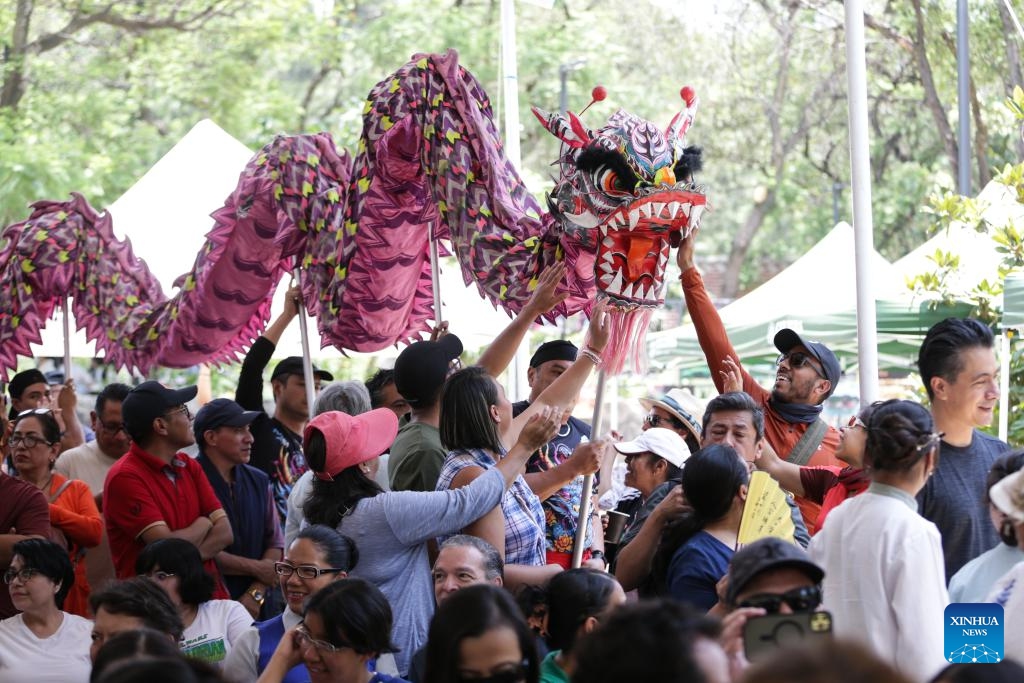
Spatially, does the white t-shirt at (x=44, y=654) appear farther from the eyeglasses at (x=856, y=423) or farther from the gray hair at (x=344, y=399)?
the eyeglasses at (x=856, y=423)

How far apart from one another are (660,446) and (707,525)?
32.9 inches

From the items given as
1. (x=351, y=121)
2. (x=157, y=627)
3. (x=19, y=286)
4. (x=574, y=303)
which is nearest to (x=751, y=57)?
(x=351, y=121)

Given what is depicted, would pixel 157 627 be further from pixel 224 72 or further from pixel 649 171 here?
pixel 224 72

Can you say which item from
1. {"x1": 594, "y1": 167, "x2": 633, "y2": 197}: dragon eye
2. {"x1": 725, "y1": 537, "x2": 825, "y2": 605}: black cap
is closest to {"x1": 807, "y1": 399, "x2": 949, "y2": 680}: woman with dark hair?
{"x1": 725, "y1": 537, "x2": 825, "y2": 605}: black cap

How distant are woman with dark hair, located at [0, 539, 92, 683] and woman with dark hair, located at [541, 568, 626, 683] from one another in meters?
1.79

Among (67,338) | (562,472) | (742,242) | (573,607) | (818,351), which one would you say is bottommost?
(573,607)

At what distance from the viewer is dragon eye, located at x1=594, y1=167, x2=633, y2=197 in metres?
4.18

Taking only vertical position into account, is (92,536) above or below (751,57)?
below

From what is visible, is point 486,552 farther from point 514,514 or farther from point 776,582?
point 776,582

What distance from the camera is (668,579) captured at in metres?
3.60

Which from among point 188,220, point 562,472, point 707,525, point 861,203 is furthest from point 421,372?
point 188,220

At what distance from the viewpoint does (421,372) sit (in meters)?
4.32

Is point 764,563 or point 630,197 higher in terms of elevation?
point 630,197

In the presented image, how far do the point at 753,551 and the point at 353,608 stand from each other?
1.08 m
